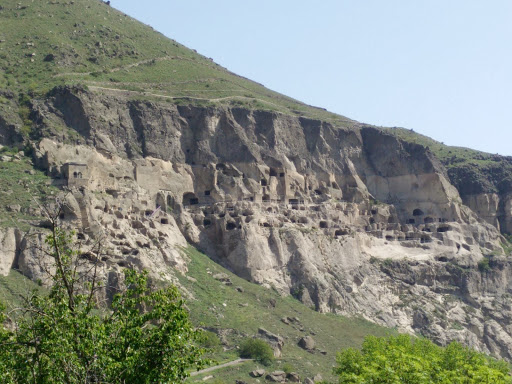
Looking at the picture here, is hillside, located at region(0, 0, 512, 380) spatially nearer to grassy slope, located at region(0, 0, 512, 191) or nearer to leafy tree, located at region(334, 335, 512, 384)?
grassy slope, located at region(0, 0, 512, 191)

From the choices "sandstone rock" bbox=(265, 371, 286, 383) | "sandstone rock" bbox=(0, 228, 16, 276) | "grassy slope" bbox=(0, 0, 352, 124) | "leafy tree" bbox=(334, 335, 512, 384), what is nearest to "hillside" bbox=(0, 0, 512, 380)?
"sandstone rock" bbox=(0, 228, 16, 276)

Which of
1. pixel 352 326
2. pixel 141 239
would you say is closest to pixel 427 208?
pixel 352 326

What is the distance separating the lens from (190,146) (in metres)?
87.2

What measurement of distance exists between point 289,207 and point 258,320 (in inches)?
899

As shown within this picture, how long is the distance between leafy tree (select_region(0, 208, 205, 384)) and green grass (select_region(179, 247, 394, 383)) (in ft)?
111

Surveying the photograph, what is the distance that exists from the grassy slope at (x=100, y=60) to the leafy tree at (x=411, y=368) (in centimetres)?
5100

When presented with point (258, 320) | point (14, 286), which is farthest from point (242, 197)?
point (14, 286)

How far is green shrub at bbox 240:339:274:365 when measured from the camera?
60.8 meters

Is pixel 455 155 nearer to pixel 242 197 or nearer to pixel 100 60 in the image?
pixel 242 197

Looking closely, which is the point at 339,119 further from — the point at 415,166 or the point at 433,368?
the point at 433,368

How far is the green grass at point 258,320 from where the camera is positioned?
62.3 meters

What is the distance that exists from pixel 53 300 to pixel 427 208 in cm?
7962

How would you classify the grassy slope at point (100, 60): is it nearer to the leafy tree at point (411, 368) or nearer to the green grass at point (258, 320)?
the green grass at point (258, 320)

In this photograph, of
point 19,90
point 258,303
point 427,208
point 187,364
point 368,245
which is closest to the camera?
point 187,364
